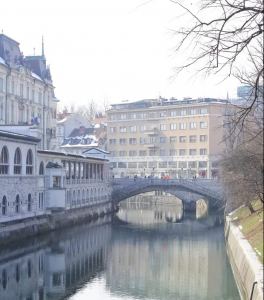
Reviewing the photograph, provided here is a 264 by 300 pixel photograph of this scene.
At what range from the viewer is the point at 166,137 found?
110 m

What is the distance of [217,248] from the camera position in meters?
46.3

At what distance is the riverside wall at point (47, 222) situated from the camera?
45.2 m

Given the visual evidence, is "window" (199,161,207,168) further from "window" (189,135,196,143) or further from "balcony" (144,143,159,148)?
"balcony" (144,143,159,148)

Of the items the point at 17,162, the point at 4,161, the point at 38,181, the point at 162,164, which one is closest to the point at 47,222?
the point at 38,181

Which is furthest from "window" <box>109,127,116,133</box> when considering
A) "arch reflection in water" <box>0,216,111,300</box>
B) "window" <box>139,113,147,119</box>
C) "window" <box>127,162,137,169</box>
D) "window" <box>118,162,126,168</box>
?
"arch reflection in water" <box>0,216,111,300</box>

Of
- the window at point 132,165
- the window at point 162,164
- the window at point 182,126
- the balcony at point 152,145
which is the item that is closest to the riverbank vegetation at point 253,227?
the window at point 182,126

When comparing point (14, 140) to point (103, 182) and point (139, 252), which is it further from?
point (103, 182)

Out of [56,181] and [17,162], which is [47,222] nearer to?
[56,181]

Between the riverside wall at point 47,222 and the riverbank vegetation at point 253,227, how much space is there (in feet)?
57.6

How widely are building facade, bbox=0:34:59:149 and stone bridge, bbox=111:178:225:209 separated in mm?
12616

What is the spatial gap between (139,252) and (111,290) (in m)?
13.6

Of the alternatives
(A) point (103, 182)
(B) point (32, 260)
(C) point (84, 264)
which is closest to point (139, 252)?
(C) point (84, 264)

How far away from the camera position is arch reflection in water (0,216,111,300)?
31203mm

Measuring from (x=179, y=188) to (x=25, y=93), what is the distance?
81.2ft
